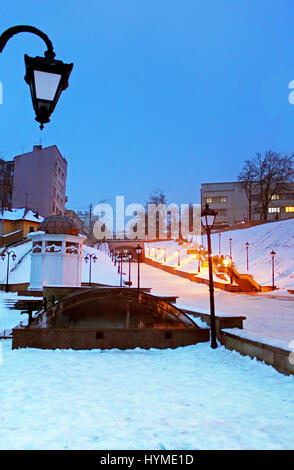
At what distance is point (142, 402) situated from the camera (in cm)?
→ 529

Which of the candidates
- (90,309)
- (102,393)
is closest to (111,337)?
(90,309)

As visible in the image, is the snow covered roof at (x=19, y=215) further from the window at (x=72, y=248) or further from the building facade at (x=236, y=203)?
the building facade at (x=236, y=203)

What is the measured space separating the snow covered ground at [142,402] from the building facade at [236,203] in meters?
73.9

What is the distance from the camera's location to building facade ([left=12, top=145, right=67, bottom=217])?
64.9 metres

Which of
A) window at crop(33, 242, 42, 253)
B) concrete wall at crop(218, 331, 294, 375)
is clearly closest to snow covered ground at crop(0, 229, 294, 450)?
concrete wall at crop(218, 331, 294, 375)

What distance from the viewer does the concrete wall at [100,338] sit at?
890cm

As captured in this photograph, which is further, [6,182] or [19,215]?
[6,182]

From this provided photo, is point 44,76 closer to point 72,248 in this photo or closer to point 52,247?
point 52,247

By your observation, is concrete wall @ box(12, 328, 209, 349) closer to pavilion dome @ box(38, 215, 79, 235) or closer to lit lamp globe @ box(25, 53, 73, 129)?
lit lamp globe @ box(25, 53, 73, 129)

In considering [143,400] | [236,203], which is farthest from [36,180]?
[143,400]

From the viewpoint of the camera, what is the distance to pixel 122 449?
3.78m

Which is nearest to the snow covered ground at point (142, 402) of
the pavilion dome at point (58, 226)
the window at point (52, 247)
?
the window at point (52, 247)

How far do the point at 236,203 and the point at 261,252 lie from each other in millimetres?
42006
